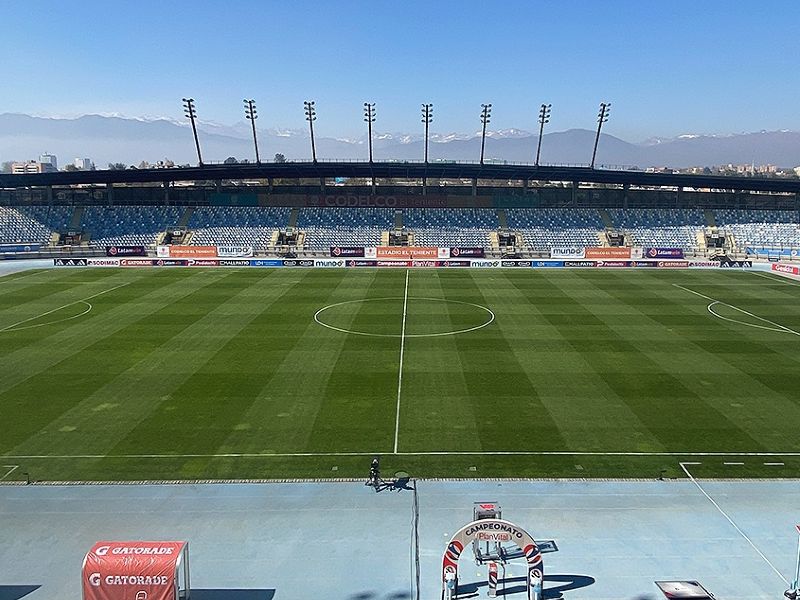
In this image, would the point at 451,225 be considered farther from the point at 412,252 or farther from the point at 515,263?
the point at 515,263

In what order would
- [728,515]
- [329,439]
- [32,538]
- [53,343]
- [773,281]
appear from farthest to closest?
[773,281] → [53,343] → [329,439] → [728,515] → [32,538]

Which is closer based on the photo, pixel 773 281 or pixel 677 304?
pixel 677 304

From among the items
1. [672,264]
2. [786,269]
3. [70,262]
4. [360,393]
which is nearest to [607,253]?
[672,264]

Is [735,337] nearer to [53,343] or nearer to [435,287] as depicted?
[435,287]

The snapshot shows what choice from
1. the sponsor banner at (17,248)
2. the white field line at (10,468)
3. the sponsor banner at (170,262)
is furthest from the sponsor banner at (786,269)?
the sponsor banner at (17,248)

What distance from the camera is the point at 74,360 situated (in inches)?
1304

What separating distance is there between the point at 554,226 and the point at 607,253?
1645cm

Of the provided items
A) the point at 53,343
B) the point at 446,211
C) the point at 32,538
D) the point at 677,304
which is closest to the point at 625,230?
the point at 446,211

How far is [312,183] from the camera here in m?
96.5

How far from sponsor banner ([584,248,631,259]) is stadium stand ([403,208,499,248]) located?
16.0 meters

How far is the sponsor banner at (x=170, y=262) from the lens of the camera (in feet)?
235

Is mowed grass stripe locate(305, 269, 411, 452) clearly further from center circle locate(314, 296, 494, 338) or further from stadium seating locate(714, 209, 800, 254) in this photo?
stadium seating locate(714, 209, 800, 254)

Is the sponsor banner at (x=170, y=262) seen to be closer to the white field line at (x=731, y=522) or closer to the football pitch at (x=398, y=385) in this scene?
the football pitch at (x=398, y=385)

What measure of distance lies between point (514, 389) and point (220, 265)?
51.1 metres
